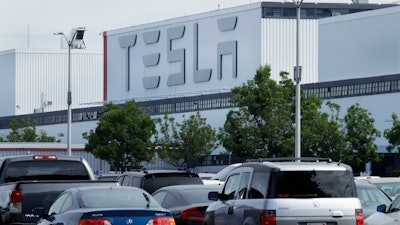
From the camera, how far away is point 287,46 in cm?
11625

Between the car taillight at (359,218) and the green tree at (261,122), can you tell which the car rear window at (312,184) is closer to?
the car taillight at (359,218)

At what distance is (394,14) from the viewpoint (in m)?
103

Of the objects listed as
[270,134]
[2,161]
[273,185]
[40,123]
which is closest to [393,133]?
[270,134]

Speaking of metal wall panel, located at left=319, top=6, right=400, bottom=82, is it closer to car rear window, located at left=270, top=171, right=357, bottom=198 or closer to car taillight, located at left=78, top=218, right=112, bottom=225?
car rear window, located at left=270, top=171, right=357, bottom=198

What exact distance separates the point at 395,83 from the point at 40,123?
5396cm

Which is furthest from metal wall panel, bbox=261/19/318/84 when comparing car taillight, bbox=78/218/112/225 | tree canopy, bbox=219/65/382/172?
car taillight, bbox=78/218/112/225

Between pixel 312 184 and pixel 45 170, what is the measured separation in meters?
7.33

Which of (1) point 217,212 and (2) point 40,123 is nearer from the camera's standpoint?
(1) point 217,212

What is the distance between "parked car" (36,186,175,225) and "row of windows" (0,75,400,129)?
194 ft

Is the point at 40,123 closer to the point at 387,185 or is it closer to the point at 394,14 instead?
the point at 394,14

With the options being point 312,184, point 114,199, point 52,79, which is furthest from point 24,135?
point 114,199

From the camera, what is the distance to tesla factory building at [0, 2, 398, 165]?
370 ft

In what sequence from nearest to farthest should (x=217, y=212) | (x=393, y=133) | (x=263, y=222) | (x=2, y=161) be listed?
(x=263, y=222)
(x=217, y=212)
(x=2, y=161)
(x=393, y=133)

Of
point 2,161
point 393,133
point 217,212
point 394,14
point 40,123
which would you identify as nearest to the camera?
point 217,212
